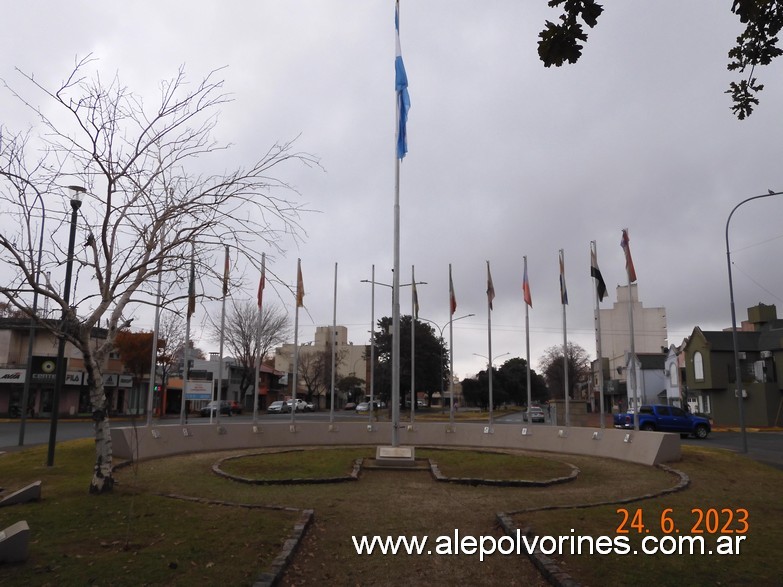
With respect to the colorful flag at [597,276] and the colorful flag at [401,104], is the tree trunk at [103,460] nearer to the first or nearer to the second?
the colorful flag at [401,104]

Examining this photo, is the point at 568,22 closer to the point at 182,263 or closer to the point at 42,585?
the point at 42,585

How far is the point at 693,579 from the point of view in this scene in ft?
22.4

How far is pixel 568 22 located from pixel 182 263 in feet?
28.4

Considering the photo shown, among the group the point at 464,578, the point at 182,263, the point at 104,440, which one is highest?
the point at 182,263

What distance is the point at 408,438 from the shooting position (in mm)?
23750

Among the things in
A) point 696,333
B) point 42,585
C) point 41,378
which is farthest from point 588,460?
point 41,378

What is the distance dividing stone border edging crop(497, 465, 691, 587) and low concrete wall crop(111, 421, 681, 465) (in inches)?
125

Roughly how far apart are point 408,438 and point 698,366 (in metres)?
35.5

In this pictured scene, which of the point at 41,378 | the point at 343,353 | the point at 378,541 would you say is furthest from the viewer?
the point at 343,353

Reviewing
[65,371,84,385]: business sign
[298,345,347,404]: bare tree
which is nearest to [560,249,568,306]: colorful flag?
[65,371,84,385]: business sign

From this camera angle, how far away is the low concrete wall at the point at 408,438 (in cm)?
1772

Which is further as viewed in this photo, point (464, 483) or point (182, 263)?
point (464, 483)

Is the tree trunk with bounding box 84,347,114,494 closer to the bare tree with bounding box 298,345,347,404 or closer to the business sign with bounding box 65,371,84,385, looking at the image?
the business sign with bounding box 65,371,84,385

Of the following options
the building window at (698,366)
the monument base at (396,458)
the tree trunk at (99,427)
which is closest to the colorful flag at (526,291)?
the monument base at (396,458)
